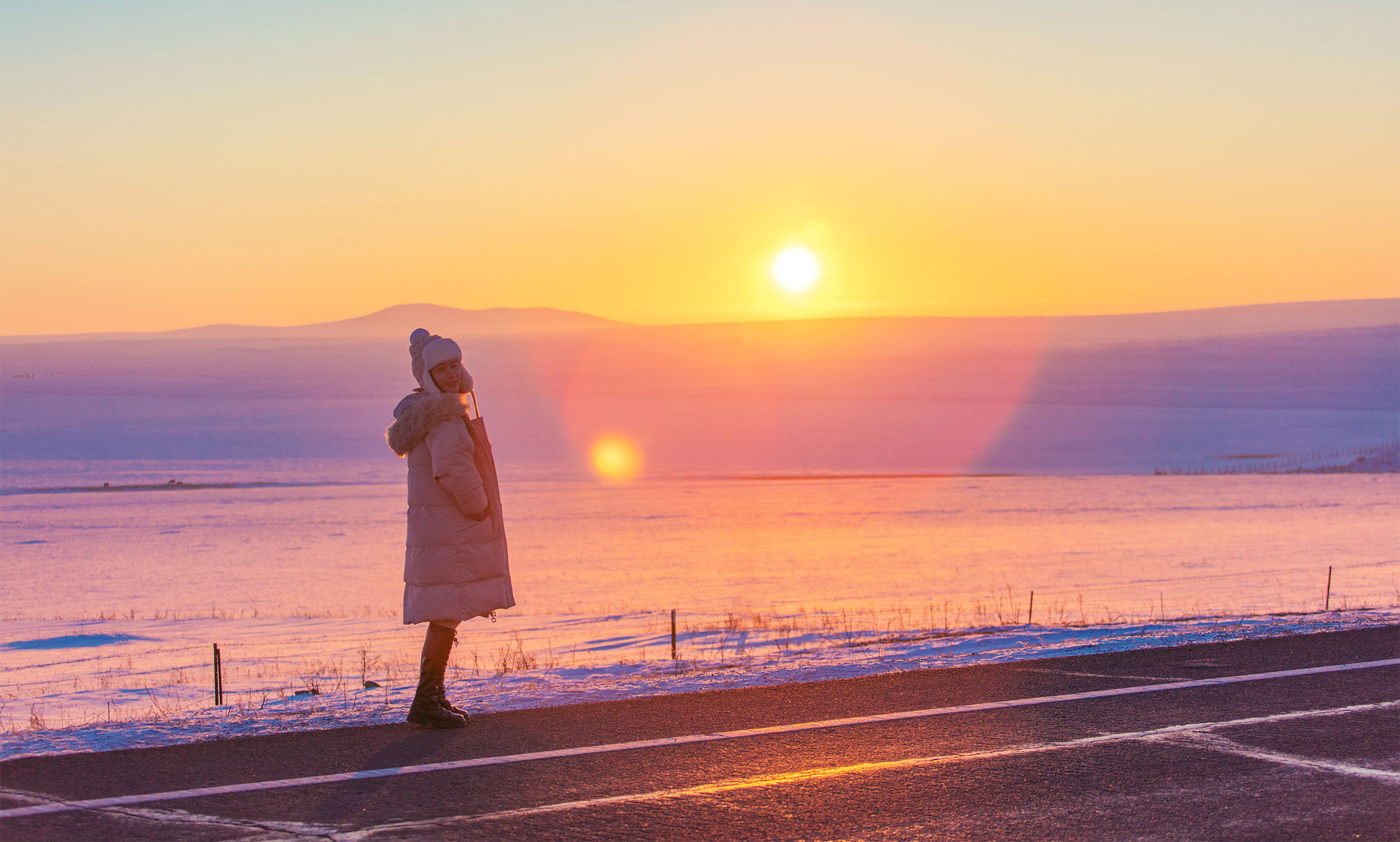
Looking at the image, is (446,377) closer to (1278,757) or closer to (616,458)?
(1278,757)

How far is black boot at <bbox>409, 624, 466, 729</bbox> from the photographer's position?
591cm

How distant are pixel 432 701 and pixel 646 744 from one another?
1.09 metres

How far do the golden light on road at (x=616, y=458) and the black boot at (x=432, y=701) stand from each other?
39567mm

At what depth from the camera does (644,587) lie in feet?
69.9

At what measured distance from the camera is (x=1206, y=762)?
5168 mm

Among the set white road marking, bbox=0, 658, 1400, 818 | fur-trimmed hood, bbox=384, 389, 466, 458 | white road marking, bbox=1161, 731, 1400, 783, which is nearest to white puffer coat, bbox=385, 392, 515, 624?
fur-trimmed hood, bbox=384, 389, 466, 458

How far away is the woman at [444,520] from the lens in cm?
597

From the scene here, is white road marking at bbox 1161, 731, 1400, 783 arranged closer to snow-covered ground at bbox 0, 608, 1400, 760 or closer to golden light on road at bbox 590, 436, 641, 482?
snow-covered ground at bbox 0, 608, 1400, 760

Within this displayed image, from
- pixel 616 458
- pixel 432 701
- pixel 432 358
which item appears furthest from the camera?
pixel 616 458

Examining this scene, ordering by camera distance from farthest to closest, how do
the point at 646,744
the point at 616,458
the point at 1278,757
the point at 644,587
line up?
the point at 616,458
the point at 644,587
the point at 646,744
the point at 1278,757

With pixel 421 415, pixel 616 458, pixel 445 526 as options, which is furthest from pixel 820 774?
pixel 616 458

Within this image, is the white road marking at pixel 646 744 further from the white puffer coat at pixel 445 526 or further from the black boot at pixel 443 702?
the white puffer coat at pixel 445 526

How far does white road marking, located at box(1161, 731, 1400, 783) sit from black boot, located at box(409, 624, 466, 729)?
10.5ft

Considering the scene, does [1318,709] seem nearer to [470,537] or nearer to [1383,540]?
[470,537]
